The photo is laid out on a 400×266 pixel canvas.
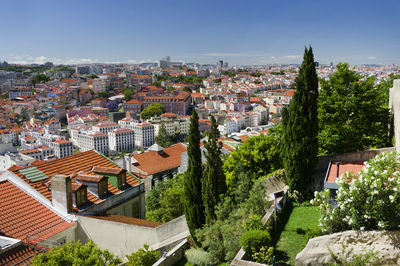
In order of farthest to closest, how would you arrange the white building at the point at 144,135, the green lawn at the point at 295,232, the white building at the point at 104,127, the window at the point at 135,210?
the white building at the point at 104,127 < the white building at the point at 144,135 < the window at the point at 135,210 < the green lawn at the point at 295,232

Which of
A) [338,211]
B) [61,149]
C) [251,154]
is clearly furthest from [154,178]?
[61,149]

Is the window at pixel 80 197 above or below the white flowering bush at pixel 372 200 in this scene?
below

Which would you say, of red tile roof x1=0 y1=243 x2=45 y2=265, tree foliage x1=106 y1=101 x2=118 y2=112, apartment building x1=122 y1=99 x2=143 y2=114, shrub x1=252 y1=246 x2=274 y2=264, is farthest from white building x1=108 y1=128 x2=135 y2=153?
shrub x1=252 y1=246 x2=274 y2=264

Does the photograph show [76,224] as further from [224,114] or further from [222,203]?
[224,114]

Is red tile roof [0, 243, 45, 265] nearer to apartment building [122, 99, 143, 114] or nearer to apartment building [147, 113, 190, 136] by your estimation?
apartment building [147, 113, 190, 136]

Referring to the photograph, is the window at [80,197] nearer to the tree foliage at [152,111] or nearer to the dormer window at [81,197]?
the dormer window at [81,197]

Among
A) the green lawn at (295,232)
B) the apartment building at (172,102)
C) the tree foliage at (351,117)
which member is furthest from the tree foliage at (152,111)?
the green lawn at (295,232)
